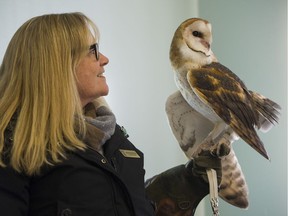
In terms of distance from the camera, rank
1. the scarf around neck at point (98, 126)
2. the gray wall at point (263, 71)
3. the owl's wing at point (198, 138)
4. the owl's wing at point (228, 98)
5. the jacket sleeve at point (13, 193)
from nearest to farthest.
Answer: the jacket sleeve at point (13, 193) → the scarf around neck at point (98, 126) → the owl's wing at point (228, 98) → the owl's wing at point (198, 138) → the gray wall at point (263, 71)

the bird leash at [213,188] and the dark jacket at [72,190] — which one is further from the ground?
the dark jacket at [72,190]

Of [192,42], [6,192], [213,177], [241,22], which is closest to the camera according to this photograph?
[6,192]

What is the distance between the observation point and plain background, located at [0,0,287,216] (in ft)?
4.83

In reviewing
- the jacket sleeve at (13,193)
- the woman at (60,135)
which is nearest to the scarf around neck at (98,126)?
the woman at (60,135)

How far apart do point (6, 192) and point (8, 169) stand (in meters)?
0.05

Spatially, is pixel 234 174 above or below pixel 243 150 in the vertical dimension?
above

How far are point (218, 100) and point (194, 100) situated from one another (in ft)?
0.27

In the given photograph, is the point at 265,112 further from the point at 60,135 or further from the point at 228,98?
the point at 60,135

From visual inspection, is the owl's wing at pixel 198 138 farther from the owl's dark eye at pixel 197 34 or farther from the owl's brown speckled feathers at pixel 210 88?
the owl's dark eye at pixel 197 34

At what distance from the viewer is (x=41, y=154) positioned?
0.79 metres

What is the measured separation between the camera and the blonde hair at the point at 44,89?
80 centimetres

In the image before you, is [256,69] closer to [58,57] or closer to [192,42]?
[192,42]

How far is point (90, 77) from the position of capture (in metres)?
0.91

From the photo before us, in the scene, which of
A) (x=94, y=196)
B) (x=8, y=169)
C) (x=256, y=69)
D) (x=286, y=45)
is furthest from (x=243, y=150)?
(x=8, y=169)
